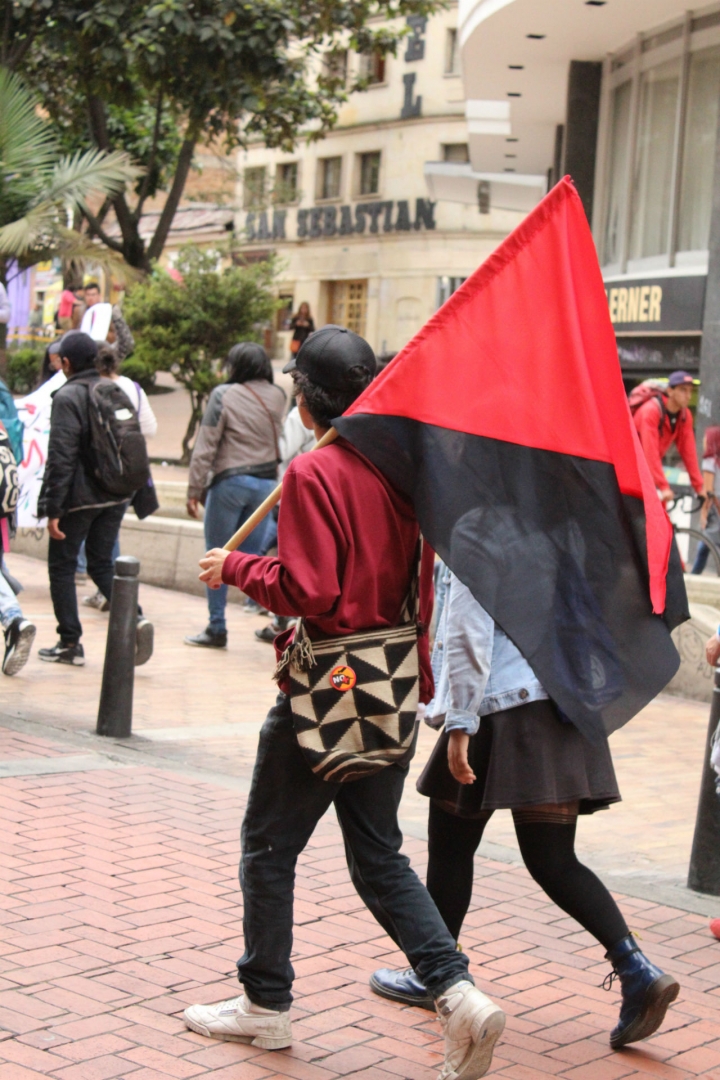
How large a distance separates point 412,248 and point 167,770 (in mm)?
35047

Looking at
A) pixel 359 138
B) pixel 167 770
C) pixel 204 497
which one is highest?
pixel 359 138

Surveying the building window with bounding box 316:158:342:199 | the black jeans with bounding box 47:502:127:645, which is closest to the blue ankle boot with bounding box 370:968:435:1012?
the black jeans with bounding box 47:502:127:645

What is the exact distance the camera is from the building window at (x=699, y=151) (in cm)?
1481

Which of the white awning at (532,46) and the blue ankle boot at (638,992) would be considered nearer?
the blue ankle boot at (638,992)

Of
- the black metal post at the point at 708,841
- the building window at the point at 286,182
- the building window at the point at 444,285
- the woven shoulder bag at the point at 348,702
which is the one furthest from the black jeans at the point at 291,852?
the building window at the point at 286,182

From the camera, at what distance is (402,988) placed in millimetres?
3904

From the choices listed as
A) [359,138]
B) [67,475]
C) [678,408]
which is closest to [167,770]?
[67,475]

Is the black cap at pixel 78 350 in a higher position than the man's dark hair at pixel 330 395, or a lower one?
higher

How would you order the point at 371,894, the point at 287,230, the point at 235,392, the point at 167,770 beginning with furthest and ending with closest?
the point at 287,230 < the point at 235,392 < the point at 167,770 < the point at 371,894

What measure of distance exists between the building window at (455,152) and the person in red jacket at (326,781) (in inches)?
1442

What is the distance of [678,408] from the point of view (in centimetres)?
1091

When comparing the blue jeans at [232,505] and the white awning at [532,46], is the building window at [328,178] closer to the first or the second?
the white awning at [532,46]

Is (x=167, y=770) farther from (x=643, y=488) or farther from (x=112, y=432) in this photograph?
(x=643, y=488)

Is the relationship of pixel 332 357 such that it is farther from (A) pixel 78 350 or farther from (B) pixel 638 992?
(A) pixel 78 350
